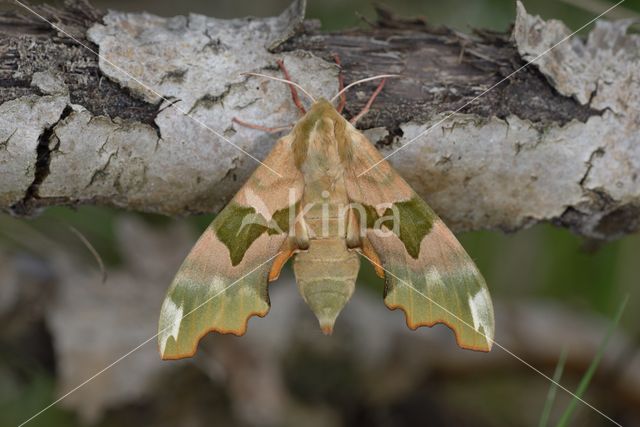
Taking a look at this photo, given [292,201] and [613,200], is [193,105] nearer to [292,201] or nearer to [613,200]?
[292,201]

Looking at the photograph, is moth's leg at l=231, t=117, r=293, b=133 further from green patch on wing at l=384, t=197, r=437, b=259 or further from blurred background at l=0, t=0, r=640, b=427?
blurred background at l=0, t=0, r=640, b=427

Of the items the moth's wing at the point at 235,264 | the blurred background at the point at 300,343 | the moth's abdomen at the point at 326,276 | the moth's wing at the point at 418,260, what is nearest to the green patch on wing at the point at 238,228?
the moth's wing at the point at 235,264

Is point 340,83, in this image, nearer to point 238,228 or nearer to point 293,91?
point 293,91

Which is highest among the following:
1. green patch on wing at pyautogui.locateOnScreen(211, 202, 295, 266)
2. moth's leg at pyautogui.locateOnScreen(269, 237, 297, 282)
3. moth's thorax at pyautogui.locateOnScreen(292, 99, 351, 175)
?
moth's thorax at pyautogui.locateOnScreen(292, 99, 351, 175)

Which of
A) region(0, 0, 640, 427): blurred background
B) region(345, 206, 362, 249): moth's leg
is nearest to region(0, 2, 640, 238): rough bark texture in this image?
region(345, 206, 362, 249): moth's leg

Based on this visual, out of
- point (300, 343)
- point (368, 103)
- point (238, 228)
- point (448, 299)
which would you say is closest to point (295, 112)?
point (368, 103)

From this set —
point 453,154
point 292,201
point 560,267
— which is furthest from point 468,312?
point 560,267
